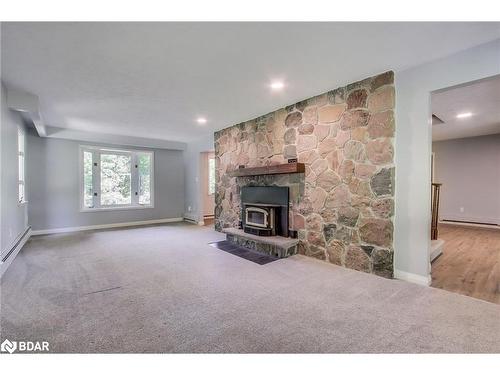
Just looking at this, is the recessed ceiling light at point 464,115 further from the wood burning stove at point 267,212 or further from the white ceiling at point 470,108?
the wood burning stove at point 267,212

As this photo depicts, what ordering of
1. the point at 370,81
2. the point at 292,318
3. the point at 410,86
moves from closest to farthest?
the point at 292,318 < the point at 410,86 < the point at 370,81

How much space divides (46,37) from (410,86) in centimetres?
352

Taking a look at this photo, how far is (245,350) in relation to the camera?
1.55 m

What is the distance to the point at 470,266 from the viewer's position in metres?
3.16

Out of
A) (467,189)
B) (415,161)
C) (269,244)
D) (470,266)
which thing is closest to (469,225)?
(467,189)

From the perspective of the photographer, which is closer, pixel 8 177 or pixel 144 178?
pixel 8 177

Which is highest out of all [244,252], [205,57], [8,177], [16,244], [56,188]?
[205,57]

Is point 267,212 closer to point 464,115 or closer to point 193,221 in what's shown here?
point 193,221

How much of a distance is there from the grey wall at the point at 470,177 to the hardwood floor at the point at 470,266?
129 centimetres

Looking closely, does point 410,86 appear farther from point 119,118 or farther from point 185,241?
point 119,118

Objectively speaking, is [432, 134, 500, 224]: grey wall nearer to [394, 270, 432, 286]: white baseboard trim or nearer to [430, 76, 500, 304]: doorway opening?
[430, 76, 500, 304]: doorway opening

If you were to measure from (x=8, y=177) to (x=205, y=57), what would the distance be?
3.08 metres

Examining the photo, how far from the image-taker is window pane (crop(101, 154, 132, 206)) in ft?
20.1

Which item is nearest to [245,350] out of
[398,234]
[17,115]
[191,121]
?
[398,234]
